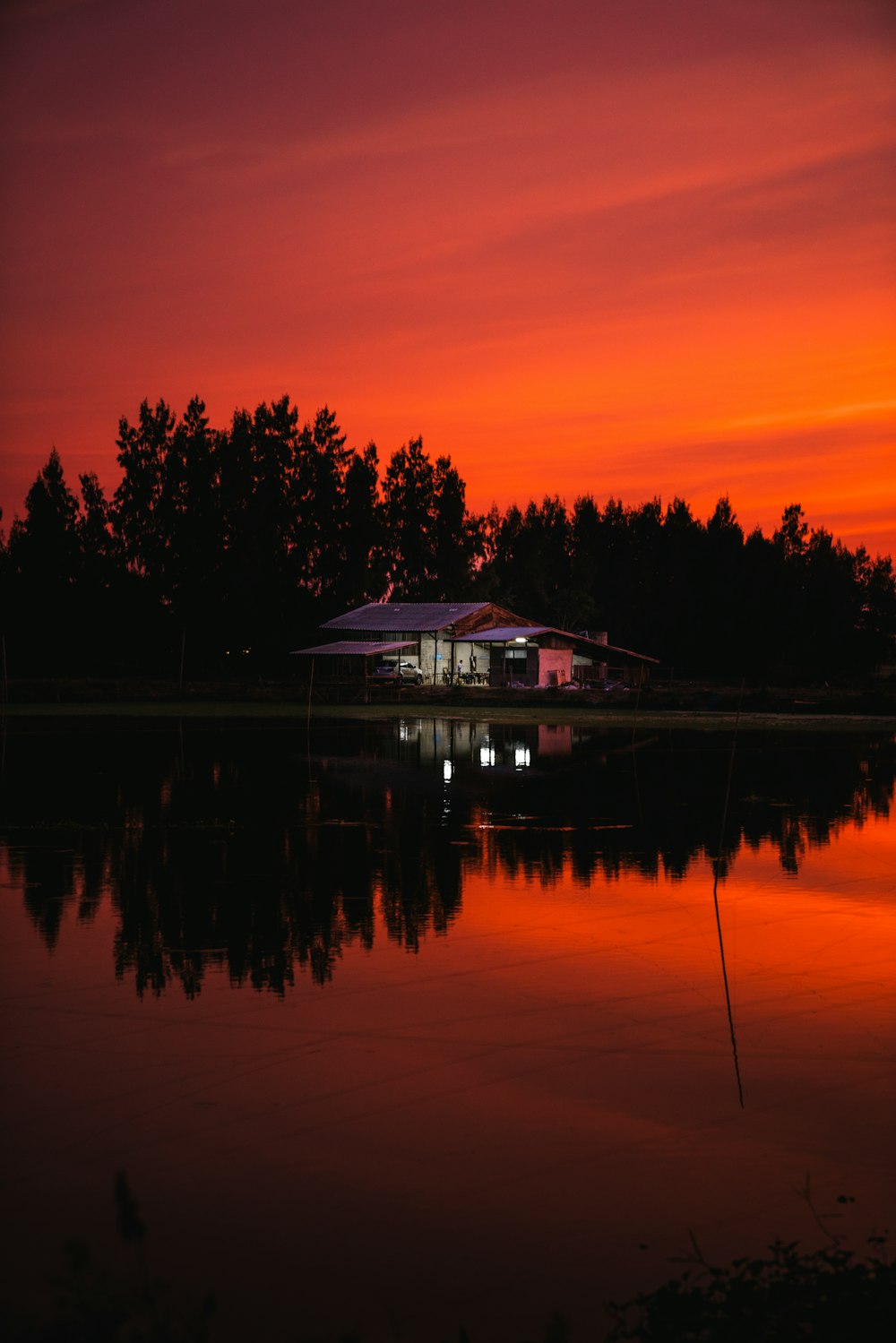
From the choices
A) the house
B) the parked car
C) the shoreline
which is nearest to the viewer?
the shoreline

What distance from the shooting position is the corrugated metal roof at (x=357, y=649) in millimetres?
93062

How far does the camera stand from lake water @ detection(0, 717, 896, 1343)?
6.85 meters

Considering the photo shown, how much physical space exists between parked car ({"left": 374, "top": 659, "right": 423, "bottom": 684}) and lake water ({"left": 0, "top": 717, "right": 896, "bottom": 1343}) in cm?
6806

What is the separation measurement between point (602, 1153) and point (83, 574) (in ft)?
323

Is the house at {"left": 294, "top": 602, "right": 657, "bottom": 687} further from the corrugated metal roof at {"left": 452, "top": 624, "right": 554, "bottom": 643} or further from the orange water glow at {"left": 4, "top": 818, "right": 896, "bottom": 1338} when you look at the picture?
the orange water glow at {"left": 4, "top": 818, "right": 896, "bottom": 1338}

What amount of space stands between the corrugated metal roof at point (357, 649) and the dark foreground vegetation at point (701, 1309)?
8544 centimetres

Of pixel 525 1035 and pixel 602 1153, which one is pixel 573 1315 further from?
pixel 525 1035

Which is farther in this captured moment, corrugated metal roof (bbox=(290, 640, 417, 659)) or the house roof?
corrugated metal roof (bbox=(290, 640, 417, 659))

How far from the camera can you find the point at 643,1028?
10.9 meters

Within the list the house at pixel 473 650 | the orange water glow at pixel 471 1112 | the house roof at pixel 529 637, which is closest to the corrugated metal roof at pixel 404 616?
the house at pixel 473 650

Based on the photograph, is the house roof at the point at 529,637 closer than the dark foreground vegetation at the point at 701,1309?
No

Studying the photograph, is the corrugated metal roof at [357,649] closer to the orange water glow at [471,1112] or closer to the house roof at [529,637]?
the house roof at [529,637]

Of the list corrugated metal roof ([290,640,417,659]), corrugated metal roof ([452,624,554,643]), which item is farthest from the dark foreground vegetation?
corrugated metal roof ([290,640,417,659])

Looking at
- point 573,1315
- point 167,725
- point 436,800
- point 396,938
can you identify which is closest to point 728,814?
point 436,800
